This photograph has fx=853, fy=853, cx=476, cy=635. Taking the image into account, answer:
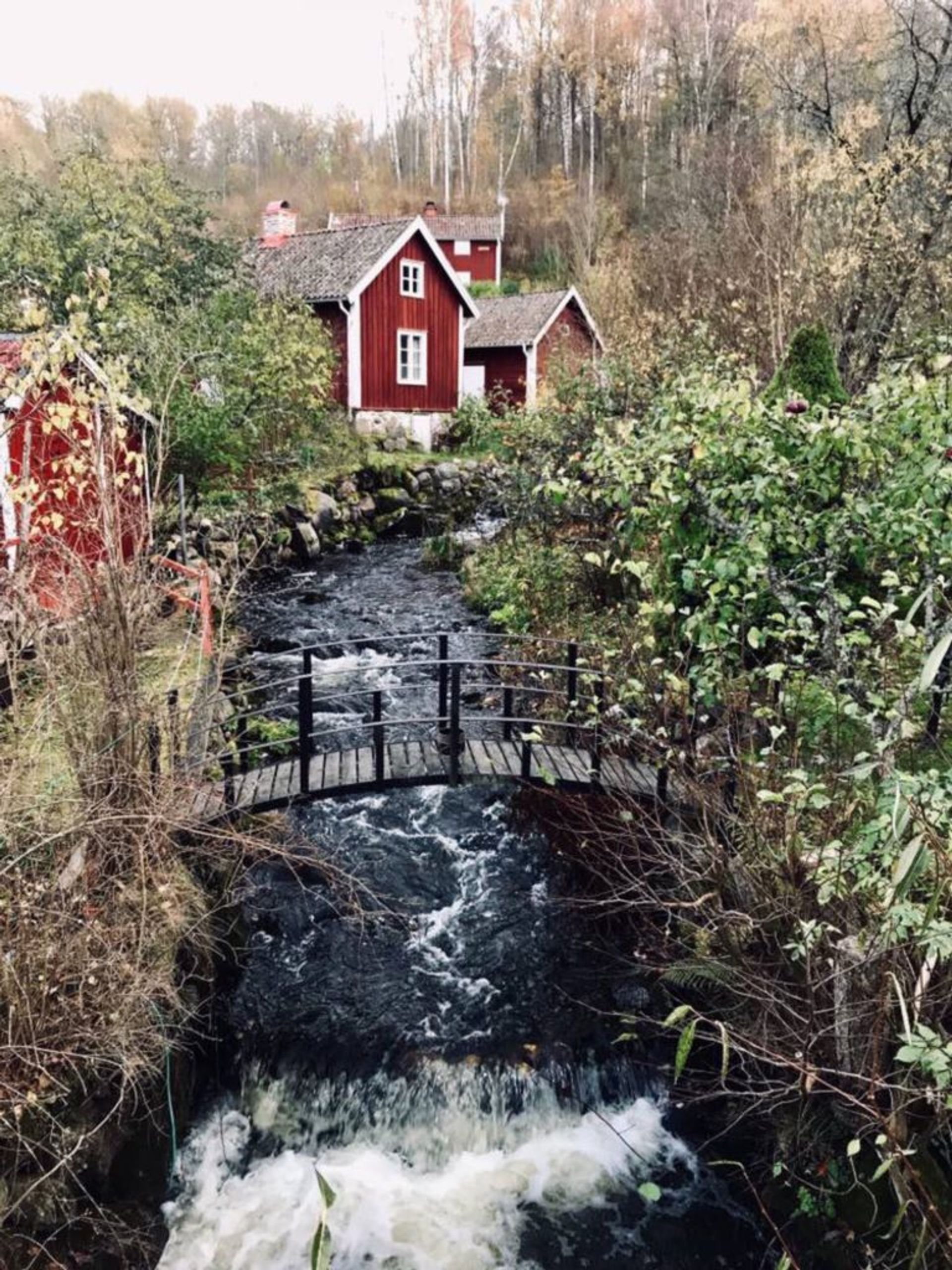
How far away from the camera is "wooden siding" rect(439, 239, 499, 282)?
Result: 41.1 metres

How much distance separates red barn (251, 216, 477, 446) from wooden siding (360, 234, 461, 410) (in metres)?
0.02

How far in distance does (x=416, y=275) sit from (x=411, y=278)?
0.21 m

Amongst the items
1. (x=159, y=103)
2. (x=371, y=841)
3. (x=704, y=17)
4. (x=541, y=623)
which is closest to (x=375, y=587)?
(x=541, y=623)

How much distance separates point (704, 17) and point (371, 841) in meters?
43.7

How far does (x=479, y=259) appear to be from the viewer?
1629 inches

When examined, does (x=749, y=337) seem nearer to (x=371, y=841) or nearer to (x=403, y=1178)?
(x=371, y=841)

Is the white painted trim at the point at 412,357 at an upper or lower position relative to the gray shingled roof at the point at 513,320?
lower

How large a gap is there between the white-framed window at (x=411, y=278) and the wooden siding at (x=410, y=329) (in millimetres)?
110

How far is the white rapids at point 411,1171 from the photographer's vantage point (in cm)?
516

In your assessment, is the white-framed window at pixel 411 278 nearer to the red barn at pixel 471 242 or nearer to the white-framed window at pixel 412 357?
the white-framed window at pixel 412 357

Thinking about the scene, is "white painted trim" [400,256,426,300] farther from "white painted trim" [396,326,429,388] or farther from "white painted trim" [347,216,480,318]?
"white painted trim" [396,326,429,388]

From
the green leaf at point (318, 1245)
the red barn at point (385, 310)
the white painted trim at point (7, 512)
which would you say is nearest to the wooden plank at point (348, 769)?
the white painted trim at point (7, 512)

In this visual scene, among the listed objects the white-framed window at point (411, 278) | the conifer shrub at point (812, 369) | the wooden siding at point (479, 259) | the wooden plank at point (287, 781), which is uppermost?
the wooden siding at point (479, 259)

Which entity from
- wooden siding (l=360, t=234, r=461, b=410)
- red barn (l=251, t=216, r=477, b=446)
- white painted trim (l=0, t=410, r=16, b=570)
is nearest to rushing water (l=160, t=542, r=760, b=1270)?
white painted trim (l=0, t=410, r=16, b=570)
